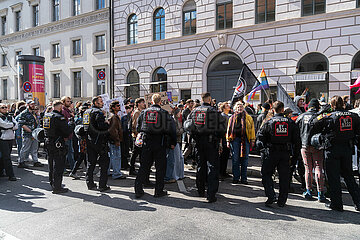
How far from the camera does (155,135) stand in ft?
19.1

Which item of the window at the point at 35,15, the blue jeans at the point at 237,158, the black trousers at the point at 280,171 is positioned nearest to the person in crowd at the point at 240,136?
the blue jeans at the point at 237,158

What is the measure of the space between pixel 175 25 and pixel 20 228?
15.8 metres

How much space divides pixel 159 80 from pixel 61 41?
11.4m

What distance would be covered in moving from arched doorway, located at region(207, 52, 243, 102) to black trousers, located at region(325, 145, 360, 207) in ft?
38.8

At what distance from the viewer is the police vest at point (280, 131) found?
517cm

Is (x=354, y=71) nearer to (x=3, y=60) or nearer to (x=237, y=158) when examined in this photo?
(x=237, y=158)

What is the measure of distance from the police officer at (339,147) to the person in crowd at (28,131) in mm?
7710

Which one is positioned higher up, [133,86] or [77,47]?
[77,47]

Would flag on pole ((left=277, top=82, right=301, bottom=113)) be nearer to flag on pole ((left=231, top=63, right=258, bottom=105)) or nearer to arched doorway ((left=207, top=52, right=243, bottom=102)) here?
flag on pole ((left=231, top=63, right=258, bottom=105))

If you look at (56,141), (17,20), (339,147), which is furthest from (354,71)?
(17,20)

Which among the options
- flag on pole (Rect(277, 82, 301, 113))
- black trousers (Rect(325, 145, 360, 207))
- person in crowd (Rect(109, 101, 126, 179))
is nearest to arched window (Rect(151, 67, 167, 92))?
flag on pole (Rect(277, 82, 301, 113))

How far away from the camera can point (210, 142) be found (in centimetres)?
565

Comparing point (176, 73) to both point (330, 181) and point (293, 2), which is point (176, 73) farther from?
point (330, 181)

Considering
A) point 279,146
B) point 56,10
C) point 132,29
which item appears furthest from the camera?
point 56,10
